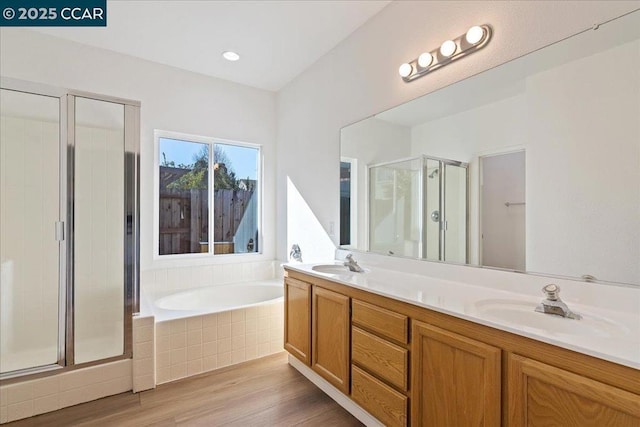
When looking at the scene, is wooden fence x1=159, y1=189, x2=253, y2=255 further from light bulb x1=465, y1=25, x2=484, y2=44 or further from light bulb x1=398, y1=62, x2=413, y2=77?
light bulb x1=465, y1=25, x2=484, y2=44

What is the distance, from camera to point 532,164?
146cm

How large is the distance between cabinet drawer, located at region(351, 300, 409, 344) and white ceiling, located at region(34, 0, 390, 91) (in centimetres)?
211

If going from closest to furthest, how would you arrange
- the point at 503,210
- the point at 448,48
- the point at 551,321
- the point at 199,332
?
the point at 551,321 → the point at 503,210 → the point at 448,48 → the point at 199,332

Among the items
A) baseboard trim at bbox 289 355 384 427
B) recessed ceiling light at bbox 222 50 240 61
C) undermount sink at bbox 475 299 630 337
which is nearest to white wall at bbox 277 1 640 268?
recessed ceiling light at bbox 222 50 240 61

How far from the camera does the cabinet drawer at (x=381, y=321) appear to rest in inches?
58.0

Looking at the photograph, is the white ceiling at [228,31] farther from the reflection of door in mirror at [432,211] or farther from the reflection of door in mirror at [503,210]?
the reflection of door in mirror at [503,210]

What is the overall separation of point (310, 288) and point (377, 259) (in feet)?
1.85

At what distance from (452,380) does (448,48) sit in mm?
1745

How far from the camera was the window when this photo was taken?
318cm

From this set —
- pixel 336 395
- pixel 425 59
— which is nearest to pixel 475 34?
pixel 425 59

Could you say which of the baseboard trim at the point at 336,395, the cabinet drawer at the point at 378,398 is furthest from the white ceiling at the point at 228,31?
the baseboard trim at the point at 336,395

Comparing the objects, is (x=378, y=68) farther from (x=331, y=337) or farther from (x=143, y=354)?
(x=143, y=354)

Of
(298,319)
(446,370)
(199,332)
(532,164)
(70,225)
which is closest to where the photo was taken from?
(446,370)

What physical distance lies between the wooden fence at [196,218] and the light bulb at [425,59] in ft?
8.05
